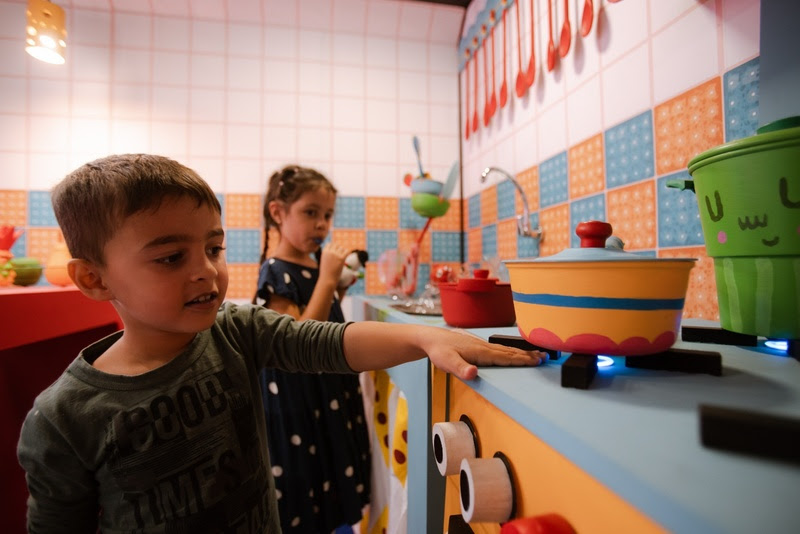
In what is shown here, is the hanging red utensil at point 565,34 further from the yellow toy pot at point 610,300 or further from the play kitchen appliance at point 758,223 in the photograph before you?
the yellow toy pot at point 610,300

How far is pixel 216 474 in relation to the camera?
57 cm

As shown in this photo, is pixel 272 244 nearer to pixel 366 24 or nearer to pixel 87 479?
pixel 366 24

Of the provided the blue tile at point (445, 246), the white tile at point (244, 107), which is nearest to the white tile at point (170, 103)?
the white tile at point (244, 107)

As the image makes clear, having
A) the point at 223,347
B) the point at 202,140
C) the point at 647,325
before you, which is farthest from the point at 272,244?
the point at 647,325

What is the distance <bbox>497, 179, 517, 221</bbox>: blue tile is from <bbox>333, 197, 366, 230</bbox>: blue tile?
652 mm

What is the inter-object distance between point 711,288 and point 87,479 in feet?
3.19

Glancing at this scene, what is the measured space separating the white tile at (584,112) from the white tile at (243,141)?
1.31 metres

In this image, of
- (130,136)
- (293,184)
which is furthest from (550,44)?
(130,136)

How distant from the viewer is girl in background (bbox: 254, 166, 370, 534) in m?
1.09

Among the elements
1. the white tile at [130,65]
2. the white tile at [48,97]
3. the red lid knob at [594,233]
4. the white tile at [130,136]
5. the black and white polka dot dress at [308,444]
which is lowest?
the black and white polka dot dress at [308,444]

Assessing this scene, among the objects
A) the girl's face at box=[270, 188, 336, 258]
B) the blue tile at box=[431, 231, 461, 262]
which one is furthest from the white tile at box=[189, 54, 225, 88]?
the blue tile at box=[431, 231, 461, 262]

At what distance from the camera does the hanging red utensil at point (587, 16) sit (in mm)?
983

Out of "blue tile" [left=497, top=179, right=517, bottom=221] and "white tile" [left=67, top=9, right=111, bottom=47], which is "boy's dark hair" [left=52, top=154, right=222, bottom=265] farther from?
"white tile" [left=67, top=9, right=111, bottom=47]

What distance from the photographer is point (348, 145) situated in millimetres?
1918
